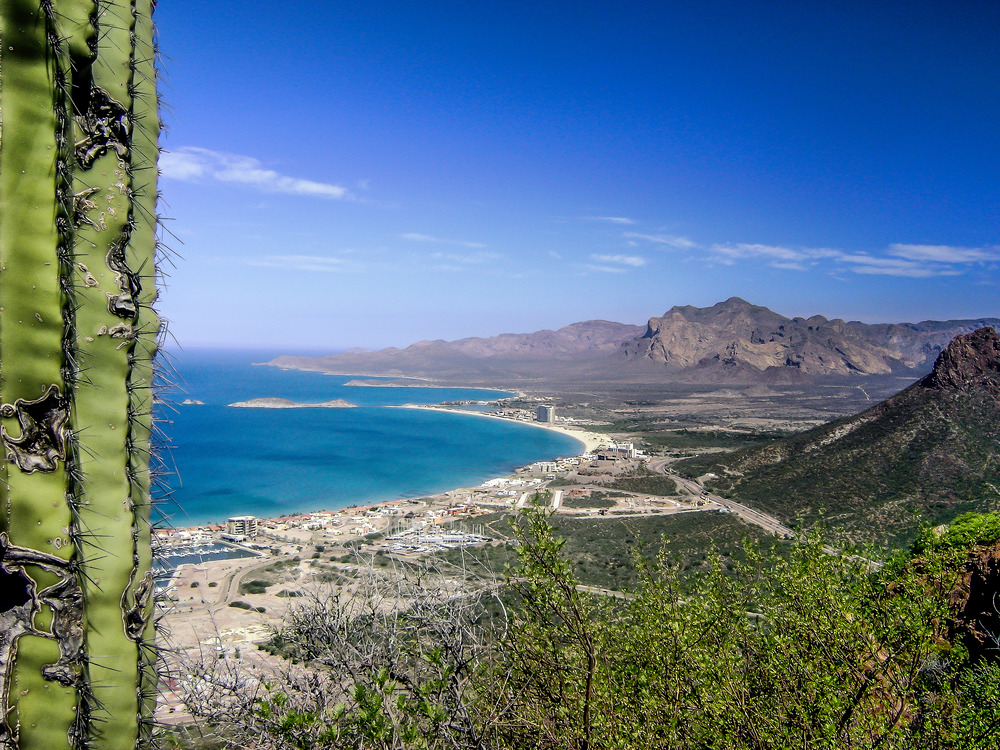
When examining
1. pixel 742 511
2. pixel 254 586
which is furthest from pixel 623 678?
pixel 742 511

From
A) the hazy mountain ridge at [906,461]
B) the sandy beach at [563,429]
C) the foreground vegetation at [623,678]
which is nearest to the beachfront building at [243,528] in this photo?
the hazy mountain ridge at [906,461]

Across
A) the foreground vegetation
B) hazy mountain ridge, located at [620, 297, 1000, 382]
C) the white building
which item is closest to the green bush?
the foreground vegetation

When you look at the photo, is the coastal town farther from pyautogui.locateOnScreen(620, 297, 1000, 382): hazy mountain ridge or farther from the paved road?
pyautogui.locateOnScreen(620, 297, 1000, 382): hazy mountain ridge

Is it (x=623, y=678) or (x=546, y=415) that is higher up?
(x=623, y=678)

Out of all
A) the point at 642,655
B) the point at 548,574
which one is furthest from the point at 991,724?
the point at 548,574

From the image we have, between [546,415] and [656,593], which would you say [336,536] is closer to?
[656,593]

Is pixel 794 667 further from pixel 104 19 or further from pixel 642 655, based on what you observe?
Answer: pixel 104 19
